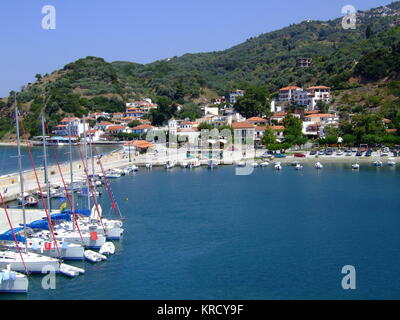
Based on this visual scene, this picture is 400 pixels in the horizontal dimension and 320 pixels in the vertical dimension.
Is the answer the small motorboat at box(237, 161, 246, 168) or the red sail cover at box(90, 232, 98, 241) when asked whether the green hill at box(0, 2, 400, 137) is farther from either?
the red sail cover at box(90, 232, 98, 241)

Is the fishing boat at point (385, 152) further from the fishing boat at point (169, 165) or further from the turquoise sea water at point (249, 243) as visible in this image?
the fishing boat at point (169, 165)

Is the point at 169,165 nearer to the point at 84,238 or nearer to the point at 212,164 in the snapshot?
the point at 212,164

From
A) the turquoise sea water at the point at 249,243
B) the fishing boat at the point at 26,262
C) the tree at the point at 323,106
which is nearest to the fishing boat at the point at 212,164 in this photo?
the turquoise sea water at the point at 249,243

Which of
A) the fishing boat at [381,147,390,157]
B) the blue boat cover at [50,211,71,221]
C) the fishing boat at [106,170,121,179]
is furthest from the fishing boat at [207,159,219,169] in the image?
the blue boat cover at [50,211,71,221]

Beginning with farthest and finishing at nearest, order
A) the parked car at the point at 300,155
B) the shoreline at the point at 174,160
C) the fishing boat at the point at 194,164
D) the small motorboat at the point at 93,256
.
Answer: the parked car at the point at 300,155 → the fishing boat at the point at 194,164 → the shoreline at the point at 174,160 → the small motorboat at the point at 93,256

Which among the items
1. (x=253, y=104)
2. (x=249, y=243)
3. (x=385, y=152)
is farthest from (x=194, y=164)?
(x=249, y=243)
